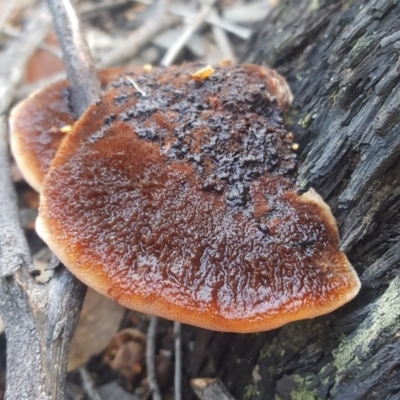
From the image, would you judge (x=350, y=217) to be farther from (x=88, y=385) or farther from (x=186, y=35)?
(x=186, y=35)

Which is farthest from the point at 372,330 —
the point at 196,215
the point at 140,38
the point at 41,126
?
the point at 140,38

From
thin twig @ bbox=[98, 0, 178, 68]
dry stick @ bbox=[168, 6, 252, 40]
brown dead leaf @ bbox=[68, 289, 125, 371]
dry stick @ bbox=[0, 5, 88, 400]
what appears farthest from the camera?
dry stick @ bbox=[168, 6, 252, 40]

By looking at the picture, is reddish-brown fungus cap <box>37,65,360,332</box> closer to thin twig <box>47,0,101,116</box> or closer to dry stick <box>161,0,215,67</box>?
thin twig <box>47,0,101,116</box>

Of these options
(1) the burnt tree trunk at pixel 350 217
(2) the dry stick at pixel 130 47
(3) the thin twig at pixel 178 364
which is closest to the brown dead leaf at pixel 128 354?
(3) the thin twig at pixel 178 364

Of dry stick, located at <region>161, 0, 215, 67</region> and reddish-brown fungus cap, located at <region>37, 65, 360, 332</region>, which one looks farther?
dry stick, located at <region>161, 0, 215, 67</region>

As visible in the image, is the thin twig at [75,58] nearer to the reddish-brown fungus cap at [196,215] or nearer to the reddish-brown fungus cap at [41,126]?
the reddish-brown fungus cap at [41,126]

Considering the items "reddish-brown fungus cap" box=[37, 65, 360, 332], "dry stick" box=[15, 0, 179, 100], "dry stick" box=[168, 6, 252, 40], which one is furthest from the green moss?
"dry stick" box=[168, 6, 252, 40]
